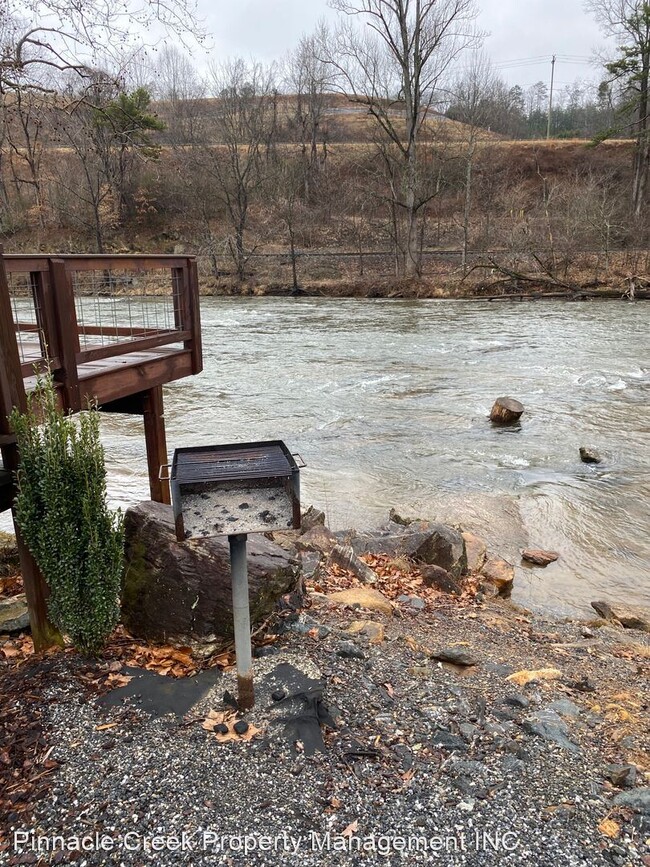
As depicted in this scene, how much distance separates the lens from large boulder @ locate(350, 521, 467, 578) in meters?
5.70

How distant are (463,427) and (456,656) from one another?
752 cm

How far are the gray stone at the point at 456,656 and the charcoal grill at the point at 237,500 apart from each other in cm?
148

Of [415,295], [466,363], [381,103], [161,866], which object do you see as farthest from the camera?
[381,103]

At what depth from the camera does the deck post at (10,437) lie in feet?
11.0

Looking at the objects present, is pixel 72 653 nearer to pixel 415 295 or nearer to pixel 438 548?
pixel 438 548

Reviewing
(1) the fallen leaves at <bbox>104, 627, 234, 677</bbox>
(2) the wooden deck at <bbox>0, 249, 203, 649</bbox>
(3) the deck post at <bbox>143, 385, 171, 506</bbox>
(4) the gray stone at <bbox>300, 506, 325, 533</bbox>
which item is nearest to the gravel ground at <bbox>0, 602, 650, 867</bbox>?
(1) the fallen leaves at <bbox>104, 627, 234, 677</bbox>

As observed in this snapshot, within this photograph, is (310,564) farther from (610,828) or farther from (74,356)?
(610,828)

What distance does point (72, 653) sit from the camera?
11.8ft

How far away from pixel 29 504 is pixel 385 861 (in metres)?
2.37

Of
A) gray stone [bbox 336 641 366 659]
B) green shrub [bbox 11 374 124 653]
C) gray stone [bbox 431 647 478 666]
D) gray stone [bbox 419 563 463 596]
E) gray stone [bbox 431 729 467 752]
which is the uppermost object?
green shrub [bbox 11 374 124 653]

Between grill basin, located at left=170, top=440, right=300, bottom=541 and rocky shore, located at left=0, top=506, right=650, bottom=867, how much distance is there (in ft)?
3.40

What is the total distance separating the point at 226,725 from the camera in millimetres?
3000

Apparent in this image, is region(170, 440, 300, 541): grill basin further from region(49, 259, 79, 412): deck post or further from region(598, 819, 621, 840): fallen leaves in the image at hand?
region(49, 259, 79, 412): deck post

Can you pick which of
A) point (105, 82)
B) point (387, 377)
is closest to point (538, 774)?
point (105, 82)
